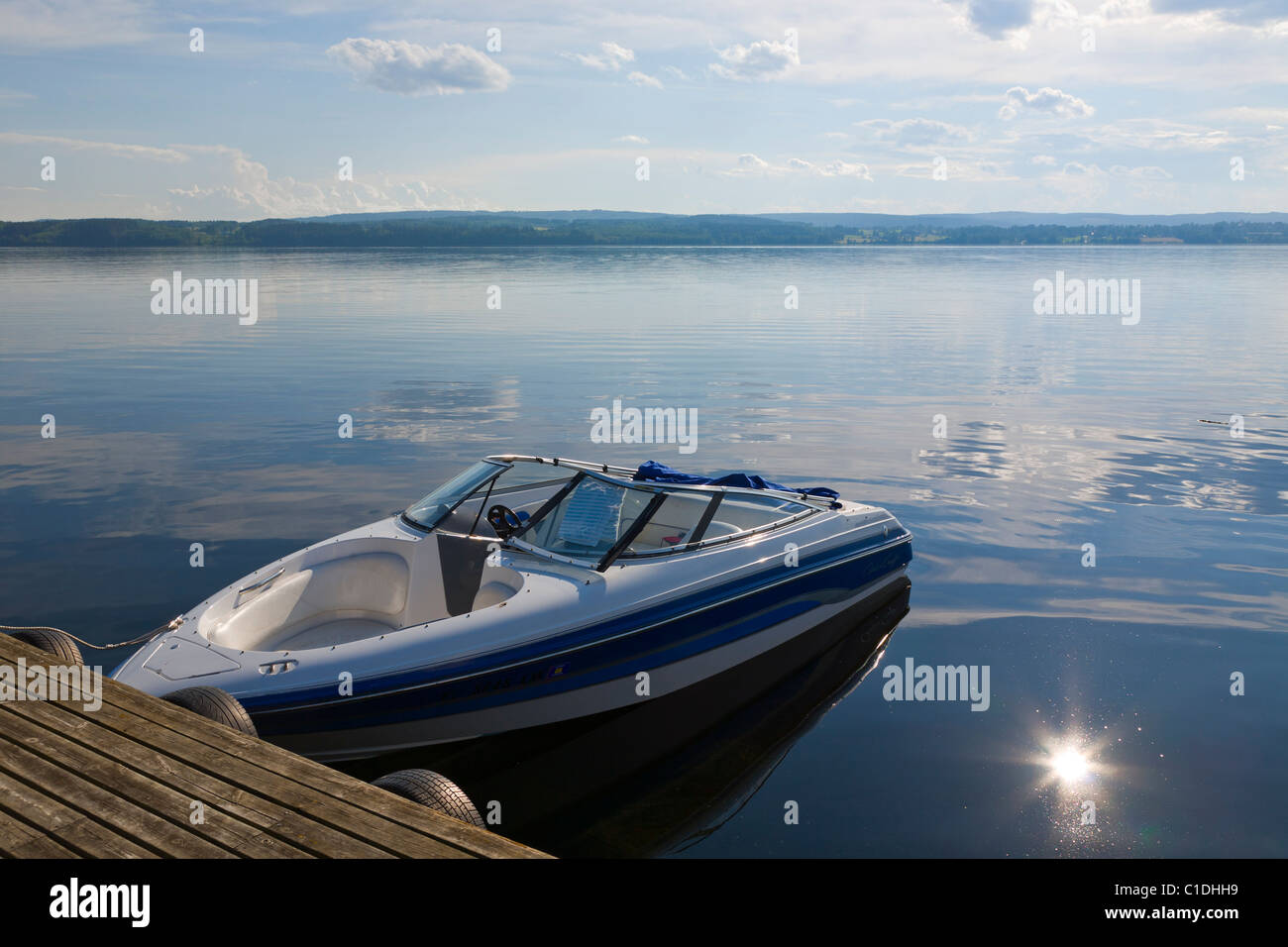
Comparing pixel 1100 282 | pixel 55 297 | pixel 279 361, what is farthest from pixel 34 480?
pixel 1100 282

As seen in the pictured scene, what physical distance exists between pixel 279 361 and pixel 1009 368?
1787 cm

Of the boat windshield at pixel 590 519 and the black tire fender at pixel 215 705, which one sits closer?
the black tire fender at pixel 215 705

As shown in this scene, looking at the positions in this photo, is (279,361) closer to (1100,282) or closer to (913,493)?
(913,493)

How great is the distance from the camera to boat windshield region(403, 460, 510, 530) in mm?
8680

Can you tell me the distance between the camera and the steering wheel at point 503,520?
28.0 feet

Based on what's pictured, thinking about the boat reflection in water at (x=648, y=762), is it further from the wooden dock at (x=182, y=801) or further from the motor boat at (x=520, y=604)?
the wooden dock at (x=182, y=801)

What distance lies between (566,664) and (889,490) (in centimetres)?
755

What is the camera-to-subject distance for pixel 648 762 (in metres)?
7.24

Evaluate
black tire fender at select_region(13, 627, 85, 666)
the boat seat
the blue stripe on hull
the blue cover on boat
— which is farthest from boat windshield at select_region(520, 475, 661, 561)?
black tire fender at select_region(13, 627, 85, 666)

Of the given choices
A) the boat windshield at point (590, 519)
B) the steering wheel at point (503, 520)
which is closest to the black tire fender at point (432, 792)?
the boat windshield at point (590, 519)

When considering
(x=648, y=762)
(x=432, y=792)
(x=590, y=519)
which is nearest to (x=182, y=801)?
(x=432, y=792)

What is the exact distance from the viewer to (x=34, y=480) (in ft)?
44.7

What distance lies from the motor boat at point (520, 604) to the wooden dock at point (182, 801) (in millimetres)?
1348
